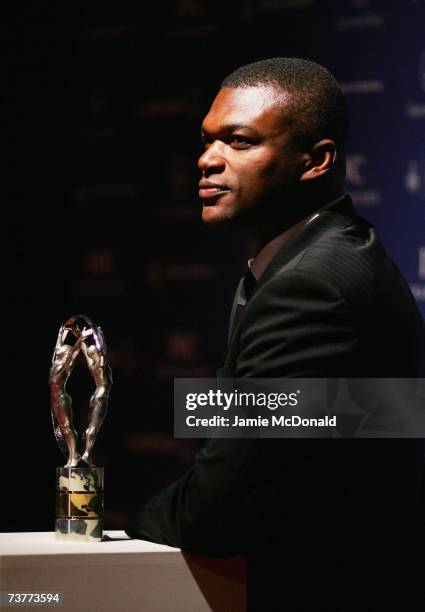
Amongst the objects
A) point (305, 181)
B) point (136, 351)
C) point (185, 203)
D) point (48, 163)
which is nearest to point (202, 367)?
point (136, 351)

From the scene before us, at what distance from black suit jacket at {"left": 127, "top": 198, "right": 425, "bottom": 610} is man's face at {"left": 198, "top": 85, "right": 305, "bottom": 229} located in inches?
6.6

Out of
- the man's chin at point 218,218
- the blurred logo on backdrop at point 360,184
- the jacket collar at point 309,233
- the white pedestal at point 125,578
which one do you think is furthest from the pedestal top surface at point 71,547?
the blurred logo on backdrop at point 360,184

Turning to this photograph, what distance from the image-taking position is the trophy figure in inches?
68.9

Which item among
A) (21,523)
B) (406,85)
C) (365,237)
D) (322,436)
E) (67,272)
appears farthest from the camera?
(67,272)

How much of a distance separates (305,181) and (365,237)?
0.51 ft

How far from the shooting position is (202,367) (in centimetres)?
376

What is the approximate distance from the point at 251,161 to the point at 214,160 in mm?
74

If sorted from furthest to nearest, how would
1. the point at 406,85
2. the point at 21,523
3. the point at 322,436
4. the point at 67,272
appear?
1. the point at 67,272
2. the point at 21,523
3. the point at 406,85
4. the point at 322,436

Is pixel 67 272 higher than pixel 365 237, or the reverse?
pixel 67 272

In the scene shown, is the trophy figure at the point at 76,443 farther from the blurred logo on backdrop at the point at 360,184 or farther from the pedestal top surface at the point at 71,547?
the blurred logo on backdrop at the point at 360,184

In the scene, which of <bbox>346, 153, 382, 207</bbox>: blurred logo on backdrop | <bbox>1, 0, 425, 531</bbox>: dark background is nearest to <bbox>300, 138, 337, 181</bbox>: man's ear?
<bbox>346, 153, 382, 207</bbox>: blurred logo on backdrop

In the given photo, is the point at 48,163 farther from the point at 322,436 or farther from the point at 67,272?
the point at 322,436

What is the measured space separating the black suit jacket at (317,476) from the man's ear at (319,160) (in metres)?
0.17

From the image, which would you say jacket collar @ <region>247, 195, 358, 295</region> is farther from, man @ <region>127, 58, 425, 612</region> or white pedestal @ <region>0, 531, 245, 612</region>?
white pedestal @ <region>0, 531, 245, 612</region>
